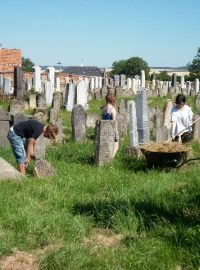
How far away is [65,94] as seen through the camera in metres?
21.5

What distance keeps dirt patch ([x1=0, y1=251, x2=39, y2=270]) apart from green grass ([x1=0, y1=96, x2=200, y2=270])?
0.25 feet

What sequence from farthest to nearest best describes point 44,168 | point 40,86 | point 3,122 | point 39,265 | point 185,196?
point 40,86, point 3,122, point 44,168, point 185,196, point 39,265

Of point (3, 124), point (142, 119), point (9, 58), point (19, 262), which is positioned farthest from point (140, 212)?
point (9, 58)

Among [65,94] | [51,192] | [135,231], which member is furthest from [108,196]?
[65,94]

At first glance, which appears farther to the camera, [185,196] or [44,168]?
[44,168]

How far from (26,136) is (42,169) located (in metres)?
0.60

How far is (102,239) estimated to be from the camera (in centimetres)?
532

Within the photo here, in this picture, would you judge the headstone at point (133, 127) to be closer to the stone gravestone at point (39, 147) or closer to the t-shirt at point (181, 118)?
the t-shirt at point (181, 118)

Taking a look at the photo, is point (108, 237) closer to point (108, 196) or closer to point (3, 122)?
point (108, 196)

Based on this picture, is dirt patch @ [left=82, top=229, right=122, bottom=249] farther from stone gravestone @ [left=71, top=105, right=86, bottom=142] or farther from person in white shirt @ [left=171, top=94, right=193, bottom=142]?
stone gravestone @ [left=71, top=105, right=86, bottom=142]

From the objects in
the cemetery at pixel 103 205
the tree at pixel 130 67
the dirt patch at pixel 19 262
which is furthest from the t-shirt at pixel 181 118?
the tree at pixel 130 67

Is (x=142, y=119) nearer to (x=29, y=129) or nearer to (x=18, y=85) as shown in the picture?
(x=29, y=129)

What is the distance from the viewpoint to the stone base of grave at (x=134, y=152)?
393 inches

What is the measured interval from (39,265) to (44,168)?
12.3 feet
